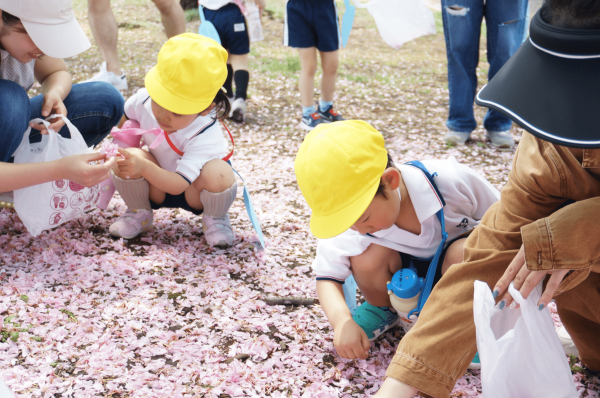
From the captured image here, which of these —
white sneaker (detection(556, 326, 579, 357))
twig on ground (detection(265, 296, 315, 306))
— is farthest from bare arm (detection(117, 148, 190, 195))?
white sneaker (detection(556, 326, 579, 357))

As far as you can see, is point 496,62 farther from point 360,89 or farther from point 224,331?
point 224,331

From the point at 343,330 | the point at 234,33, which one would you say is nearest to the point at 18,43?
the point at 343,330

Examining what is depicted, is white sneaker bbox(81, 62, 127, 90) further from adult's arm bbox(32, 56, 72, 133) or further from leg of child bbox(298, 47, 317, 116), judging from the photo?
adult's arm bbox(32, 56, 72, 133)

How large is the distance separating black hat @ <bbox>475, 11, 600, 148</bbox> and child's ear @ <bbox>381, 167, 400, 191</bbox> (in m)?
0.50

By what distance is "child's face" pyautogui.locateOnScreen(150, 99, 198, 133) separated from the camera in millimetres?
2148

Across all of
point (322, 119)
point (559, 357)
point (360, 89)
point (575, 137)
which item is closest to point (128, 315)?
point (559, 357)

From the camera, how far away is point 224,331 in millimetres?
1825

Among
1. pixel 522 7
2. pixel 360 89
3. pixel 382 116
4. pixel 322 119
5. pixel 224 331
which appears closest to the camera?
pixel 224 331

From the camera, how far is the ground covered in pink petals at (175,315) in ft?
5.16

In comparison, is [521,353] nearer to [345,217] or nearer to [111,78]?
[345,217]

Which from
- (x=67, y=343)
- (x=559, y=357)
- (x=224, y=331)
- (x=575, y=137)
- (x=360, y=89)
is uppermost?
(x=575, y=137)

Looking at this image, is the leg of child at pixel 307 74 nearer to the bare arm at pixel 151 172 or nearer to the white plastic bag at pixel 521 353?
the bare arm at pixel 151 172

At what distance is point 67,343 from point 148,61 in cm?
512

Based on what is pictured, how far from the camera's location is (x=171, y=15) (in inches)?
172
